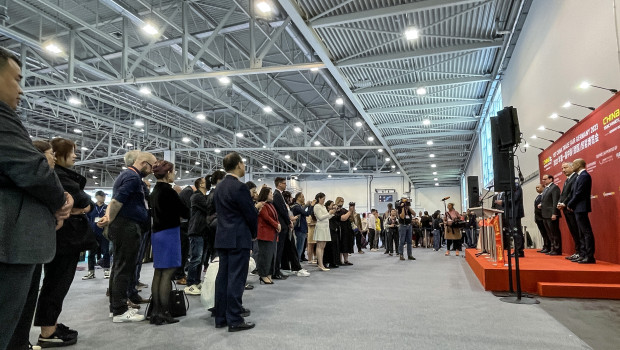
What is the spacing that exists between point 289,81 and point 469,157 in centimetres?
1055

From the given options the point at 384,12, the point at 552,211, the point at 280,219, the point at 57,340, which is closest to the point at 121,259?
the point at 57,340

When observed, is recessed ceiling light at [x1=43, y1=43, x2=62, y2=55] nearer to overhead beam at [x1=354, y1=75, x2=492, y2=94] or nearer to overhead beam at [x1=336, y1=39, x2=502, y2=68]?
overhead beam at [x1=336, y1=39, x2=502, y2=68]

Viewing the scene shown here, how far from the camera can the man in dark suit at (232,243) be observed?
3.04 meters

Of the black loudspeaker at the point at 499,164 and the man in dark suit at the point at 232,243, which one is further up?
the black loudspeaker at the point at 499,164

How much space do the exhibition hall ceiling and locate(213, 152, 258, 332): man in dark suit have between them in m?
4.55

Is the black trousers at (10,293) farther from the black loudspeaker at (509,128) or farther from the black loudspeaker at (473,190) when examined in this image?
the black loudspeaker at (473,190)

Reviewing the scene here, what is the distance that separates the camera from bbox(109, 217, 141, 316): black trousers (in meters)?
3.21

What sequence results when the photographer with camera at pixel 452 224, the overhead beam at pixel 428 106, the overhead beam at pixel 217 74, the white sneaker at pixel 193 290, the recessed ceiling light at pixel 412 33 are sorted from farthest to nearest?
1. the overhead beam at pixel 428 106
2. the photographer with camera at pixel 452 224
3. the overhead beam at pixel 217 74
4. the recessed ceiling light at pixel 412 33
5. the white sneaker at pixel 193 290

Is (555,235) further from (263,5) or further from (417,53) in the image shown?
(263,5)

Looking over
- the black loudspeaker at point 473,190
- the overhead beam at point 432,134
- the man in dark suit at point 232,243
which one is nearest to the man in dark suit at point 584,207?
the man in dark suit at point 232,243

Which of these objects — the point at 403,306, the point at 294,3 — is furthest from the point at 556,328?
the point at 294,3

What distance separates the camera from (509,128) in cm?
416

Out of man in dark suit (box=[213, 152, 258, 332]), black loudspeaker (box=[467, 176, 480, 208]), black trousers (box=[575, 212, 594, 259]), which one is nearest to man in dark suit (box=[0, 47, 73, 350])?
man in dark suit (box=[213, 152, 258, 332])

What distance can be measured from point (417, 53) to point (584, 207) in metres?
4.96
